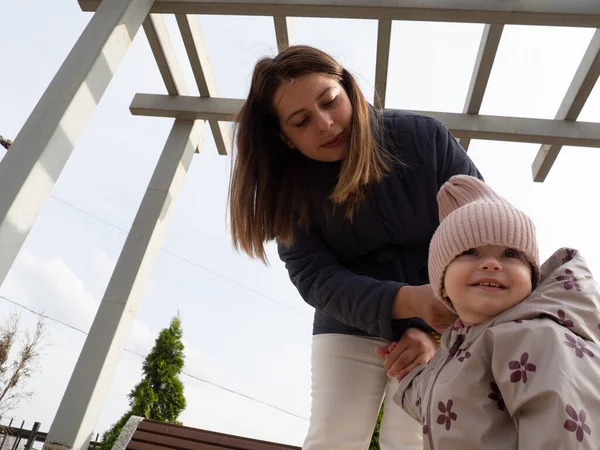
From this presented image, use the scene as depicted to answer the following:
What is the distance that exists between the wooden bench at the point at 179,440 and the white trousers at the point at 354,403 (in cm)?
148

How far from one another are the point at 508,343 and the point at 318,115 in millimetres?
846

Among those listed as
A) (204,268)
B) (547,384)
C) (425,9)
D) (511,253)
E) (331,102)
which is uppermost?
(204,268)

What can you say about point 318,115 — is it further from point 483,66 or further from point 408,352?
point 483,66

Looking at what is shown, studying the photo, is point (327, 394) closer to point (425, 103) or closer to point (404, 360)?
point (404, 360)

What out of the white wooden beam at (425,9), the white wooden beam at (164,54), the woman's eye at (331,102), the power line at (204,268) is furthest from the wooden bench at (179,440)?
the power line at (204,268)

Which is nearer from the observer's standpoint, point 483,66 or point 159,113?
point 483,66

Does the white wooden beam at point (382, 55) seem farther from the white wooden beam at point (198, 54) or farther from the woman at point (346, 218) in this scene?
the woman at point (346, 218)

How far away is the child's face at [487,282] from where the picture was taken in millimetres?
898

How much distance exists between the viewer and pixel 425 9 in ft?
9.14

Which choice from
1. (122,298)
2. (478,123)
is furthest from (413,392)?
(478,123)

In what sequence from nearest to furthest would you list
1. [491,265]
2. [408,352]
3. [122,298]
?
[491,265] < [408,352] < [122,298]

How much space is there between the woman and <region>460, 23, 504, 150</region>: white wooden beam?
6.13 ft

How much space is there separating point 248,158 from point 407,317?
2.49 feet

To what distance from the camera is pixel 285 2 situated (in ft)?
9.45
